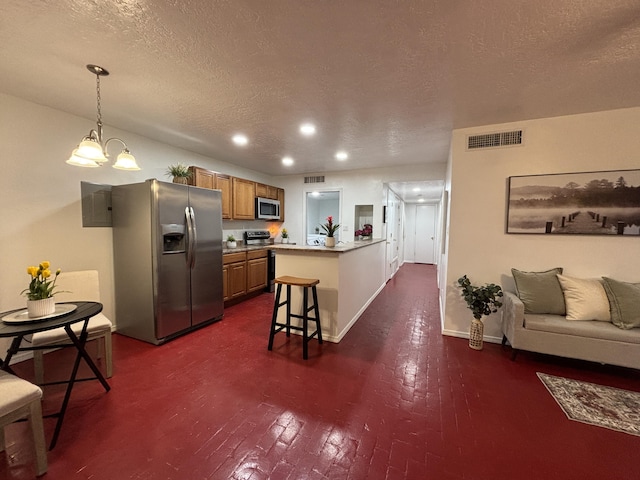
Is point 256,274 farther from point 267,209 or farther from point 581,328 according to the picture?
point 581,328

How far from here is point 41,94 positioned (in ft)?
7.97

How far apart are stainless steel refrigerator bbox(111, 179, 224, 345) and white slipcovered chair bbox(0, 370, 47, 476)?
1486 mm

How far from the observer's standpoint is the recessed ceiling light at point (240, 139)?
11.5ft

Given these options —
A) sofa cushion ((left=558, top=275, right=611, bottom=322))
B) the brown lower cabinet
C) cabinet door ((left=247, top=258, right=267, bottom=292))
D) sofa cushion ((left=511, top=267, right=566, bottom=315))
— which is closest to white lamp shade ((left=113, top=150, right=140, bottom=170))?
the brown lower cabinet

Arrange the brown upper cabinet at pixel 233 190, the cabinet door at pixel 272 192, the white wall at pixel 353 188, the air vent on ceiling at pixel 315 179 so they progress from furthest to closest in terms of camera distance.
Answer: the air vent on ceiling at pixel 315 179, the cabinet door at pixel 272 192, the white wall at pixel 353 188, the brown upper cabinet at pixel 233 190

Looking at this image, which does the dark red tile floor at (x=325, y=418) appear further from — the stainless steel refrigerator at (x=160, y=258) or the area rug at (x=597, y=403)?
the stainless steel refrigerator at (x=160, y=258)

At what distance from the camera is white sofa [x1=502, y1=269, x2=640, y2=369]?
225 centimetres

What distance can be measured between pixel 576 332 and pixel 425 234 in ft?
23.2

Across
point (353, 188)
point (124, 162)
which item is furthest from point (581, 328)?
point (124, 162)

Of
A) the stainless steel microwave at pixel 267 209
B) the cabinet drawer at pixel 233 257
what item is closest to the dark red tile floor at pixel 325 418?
the cabinet drawer at pixel 233 257

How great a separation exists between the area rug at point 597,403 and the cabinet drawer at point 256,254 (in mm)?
4293

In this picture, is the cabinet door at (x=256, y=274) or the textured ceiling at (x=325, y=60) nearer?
the textured ceiling at (x=325, y=60)

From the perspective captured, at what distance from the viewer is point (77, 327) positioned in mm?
2252

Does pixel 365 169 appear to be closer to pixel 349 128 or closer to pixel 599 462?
pixel 349 128
